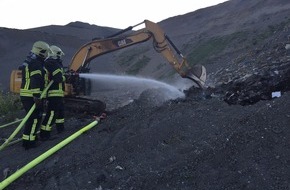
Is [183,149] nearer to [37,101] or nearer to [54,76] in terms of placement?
[37,101]

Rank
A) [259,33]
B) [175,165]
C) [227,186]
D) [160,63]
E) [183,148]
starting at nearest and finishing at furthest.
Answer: [227,186], [175,165], [183,148], [259,33], [160,63]

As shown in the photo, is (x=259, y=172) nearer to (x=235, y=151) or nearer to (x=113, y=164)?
(x=235, y=151)

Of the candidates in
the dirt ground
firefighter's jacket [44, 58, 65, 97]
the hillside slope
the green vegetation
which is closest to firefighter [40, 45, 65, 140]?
firefighter's jacket [44, 58, 65, 97]

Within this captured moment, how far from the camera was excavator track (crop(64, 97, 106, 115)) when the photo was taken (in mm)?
10266

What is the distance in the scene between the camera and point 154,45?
34.4 ft

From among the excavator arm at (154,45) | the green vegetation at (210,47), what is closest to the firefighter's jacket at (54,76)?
the excavator arm at (154,45)

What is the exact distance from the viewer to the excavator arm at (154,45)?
33.9 feet

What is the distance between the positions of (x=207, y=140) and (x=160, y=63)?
20.8 m

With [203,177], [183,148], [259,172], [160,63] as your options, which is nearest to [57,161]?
[183,148]

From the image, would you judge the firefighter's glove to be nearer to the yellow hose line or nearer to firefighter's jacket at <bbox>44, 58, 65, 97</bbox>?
firefighter's jacket at <bbox>44, 58, 65, 97</bbox>

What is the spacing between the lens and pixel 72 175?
6.57m

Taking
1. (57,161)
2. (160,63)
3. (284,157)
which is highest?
(57,161)

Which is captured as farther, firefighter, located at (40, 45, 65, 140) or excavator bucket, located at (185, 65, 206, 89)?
excavator bucket, located at (185, 65, 206, 89)

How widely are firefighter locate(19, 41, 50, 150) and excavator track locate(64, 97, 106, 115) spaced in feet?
6.85
